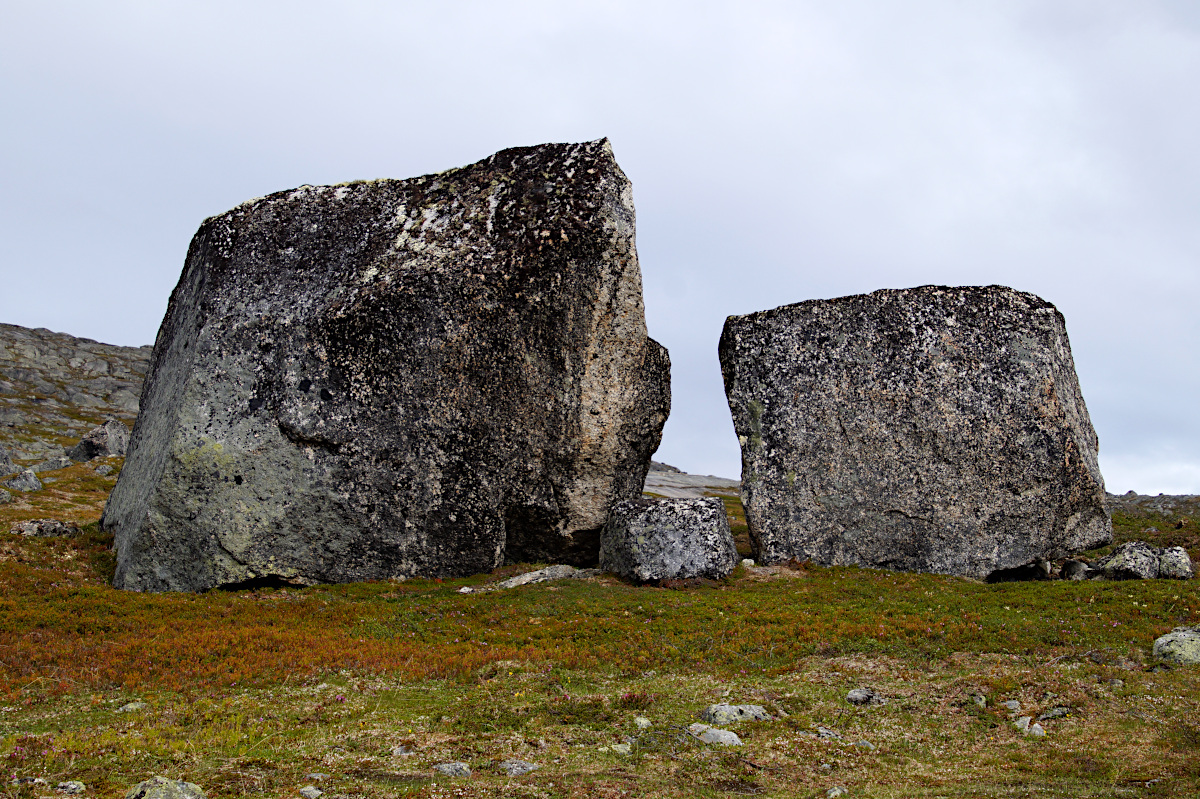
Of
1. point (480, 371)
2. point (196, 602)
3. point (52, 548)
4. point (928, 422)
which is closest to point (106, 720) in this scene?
point (196, 602)

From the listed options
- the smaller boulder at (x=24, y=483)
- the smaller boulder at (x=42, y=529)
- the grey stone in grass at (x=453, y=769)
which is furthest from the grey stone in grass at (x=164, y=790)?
the smaller boulder at (x=24, y=483)

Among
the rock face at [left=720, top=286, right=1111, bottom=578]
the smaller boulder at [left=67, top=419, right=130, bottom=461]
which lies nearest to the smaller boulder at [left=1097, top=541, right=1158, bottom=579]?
the rock face at [left=720, top=286, right=1111, bottom=578]

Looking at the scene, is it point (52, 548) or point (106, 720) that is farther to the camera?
point (52, 548)

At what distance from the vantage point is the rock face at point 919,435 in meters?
27.6

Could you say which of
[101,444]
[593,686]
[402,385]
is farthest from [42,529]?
[101,444]

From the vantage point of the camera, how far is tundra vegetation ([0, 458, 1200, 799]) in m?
9.91

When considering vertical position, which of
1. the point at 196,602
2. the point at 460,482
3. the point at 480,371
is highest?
the point at 480,371

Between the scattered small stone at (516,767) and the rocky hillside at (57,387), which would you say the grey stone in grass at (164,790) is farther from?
the rocky hillside at (57,387)

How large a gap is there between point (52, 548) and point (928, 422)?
29548 millimetres

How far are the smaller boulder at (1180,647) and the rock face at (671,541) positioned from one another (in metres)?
12.3

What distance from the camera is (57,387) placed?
13788 centimetres

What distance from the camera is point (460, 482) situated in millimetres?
26484

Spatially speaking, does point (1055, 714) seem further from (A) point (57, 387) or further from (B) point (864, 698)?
(A) point (57, 387)

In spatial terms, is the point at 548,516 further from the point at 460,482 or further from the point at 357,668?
the point at 357,668
